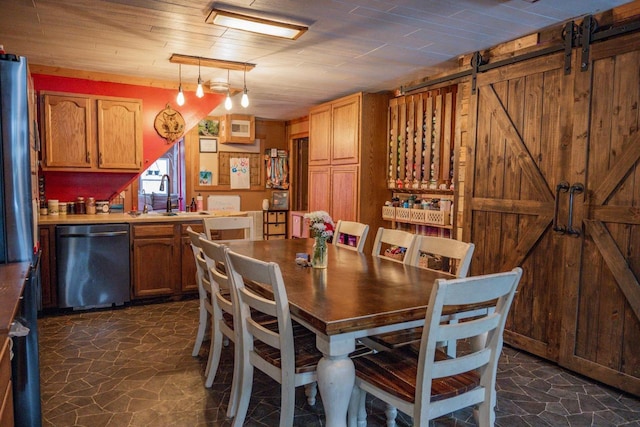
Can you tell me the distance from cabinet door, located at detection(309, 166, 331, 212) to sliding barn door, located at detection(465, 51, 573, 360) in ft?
7.75

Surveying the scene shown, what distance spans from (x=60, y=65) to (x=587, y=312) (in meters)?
4.95

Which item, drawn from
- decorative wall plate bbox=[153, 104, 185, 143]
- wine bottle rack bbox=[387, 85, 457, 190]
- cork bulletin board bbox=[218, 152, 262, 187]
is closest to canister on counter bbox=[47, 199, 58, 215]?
decorative wall plate bbox=[153, 104, 185, 143]

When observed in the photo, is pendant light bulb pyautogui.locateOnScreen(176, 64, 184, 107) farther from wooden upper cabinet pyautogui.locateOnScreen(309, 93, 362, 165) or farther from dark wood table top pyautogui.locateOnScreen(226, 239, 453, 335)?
wooden upper cabinet pyautogui.locateOnScreen(309, 93, 362, 165)

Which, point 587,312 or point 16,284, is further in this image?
point 587,312

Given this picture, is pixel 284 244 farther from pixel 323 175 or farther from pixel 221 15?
pixel 323 175

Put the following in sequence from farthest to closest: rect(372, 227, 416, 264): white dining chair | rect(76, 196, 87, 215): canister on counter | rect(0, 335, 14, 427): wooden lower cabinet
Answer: rect(76, 196, 87, 215): canister on counter, rect(372, 227, 416, 264): white dining chair, rect(0, 335, 14, 427): wooden lower cabinet

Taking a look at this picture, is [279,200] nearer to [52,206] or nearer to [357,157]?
[357,157]

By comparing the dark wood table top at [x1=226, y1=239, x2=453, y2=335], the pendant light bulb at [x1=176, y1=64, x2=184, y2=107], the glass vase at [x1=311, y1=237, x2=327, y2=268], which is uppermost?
the pendant light bulb at [x1=176, y1=64, x2=184, y2=107]

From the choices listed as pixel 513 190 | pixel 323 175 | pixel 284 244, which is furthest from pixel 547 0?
pixel 323 175

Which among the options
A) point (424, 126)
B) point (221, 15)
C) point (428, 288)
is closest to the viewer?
point (428, 288)

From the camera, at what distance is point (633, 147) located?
266 centimetres

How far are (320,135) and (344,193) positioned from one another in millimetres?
998

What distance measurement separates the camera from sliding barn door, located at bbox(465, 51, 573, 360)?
3121mm

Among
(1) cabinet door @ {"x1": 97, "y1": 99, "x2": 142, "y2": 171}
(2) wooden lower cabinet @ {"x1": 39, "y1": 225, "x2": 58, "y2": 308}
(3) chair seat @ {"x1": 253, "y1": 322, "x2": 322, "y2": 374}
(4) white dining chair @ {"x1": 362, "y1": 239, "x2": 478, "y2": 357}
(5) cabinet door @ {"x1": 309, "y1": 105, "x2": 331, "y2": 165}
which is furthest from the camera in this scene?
(5) cabinet door @ {"x1": 309, "y1": 105, "x2": 331, "y2": 165}
